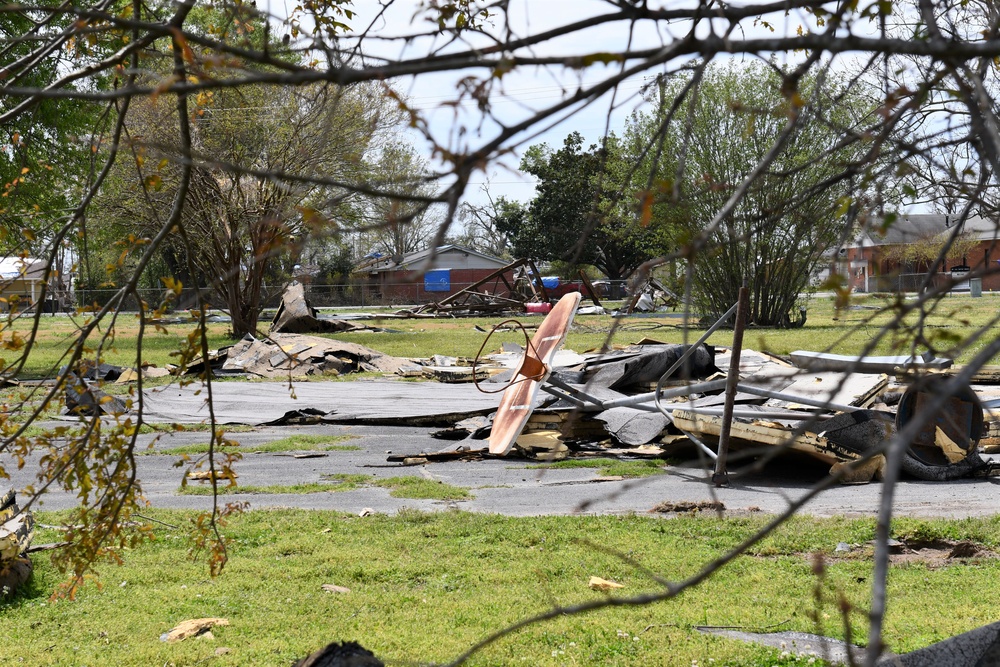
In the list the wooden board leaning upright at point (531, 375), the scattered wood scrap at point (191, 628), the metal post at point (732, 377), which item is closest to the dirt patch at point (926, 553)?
the metal post at point (732, 377)

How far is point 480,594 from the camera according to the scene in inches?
242

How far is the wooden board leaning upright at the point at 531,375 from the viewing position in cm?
1009

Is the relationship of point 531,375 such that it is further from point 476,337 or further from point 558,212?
point 558,212

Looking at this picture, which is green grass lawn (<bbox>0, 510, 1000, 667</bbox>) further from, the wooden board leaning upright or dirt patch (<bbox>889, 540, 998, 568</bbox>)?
the wooden board leaning upright

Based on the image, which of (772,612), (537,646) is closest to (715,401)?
(772,612)

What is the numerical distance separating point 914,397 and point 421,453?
5.53m

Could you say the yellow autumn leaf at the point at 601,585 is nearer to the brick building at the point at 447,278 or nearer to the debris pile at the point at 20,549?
the debris pile at the point at 20,549

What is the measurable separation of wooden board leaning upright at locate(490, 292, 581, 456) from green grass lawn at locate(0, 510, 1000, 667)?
2184mm

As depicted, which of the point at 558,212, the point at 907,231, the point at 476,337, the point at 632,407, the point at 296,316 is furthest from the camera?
the point at 558,212

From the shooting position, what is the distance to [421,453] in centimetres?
1194

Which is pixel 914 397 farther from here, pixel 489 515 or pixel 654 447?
pixel 489 515

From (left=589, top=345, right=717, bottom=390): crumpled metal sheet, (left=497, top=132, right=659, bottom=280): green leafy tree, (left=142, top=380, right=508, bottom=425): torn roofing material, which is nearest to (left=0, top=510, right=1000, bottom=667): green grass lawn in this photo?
(left=142, top=380, right=508, bottom=425): torn roofing material

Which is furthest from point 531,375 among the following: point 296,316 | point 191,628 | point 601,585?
point 296,316

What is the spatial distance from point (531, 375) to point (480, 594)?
168 inches
